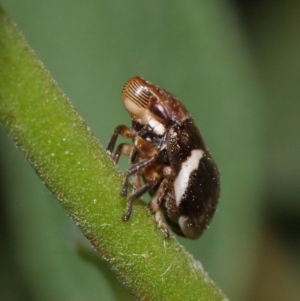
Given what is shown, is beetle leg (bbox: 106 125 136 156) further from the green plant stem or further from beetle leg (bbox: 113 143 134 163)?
the green plant stem

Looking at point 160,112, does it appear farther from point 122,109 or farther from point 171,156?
point 122,109

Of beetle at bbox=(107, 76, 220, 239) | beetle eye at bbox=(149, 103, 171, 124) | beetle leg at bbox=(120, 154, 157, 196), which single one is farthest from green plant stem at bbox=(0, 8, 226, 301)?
beetle eye at bbox=(149, 103, 171, 124)

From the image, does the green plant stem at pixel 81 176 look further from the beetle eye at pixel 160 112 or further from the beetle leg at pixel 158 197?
the beetle eye at pixel 160 112

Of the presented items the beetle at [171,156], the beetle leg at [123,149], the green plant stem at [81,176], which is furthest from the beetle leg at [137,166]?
the green plant stem at [81,176]

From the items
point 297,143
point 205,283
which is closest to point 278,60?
point 297,143

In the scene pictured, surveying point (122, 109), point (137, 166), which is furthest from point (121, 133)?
point (122, 109)
